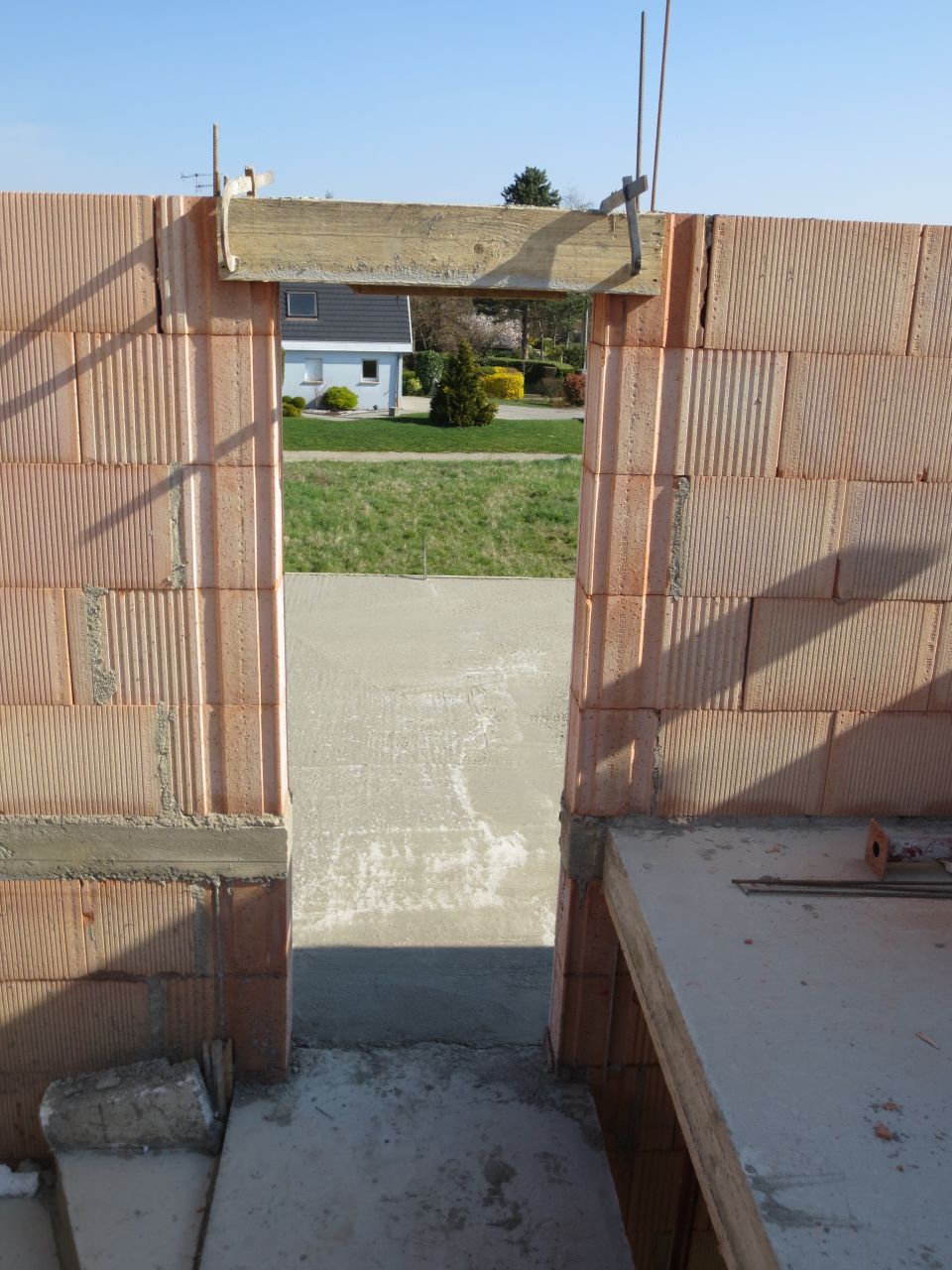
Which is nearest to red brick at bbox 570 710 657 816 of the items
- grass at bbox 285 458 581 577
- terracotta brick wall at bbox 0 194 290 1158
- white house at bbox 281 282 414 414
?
terracotta brick wall at bbox 0 194 290 1158

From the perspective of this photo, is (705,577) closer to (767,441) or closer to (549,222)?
(767,441)

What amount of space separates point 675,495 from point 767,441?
1.33ft

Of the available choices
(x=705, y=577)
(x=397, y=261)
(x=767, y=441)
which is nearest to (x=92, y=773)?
(x=397, y=261)

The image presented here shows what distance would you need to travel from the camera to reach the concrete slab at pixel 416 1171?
3.83 meters

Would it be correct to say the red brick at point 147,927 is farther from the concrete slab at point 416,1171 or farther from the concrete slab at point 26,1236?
the concrete slab at point 26,1236

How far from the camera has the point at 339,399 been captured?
1340 inches

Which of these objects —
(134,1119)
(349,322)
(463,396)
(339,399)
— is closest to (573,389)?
(349,322)

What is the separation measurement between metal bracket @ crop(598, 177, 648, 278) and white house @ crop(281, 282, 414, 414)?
103 ft

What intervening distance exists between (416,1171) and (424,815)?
371 centimetres

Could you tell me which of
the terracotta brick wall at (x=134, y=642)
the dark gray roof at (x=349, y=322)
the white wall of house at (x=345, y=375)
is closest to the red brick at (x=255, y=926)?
the terracotta brick wall at (x=134, y=642)

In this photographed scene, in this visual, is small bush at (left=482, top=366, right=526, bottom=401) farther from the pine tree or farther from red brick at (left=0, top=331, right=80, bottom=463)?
red brick at (left=0, top=331, right=80, bottom=463)

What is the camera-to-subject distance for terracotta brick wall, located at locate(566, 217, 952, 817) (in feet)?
13.0

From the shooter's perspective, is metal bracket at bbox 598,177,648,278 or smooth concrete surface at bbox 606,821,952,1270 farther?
metal bracket at bbox 598,177,648,278

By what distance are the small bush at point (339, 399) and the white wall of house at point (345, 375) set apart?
35.5 inches
